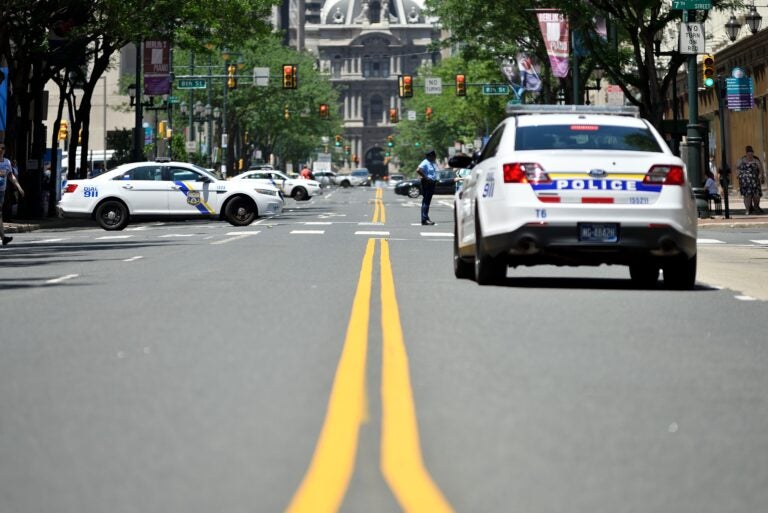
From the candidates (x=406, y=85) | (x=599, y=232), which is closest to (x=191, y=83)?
(x=406, y=85)

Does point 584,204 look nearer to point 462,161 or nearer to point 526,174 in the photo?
point 526,174

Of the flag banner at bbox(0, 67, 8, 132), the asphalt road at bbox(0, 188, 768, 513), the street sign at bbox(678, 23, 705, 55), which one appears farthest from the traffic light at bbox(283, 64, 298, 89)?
the asphalt road at bbox(0, 188, 768, 513)

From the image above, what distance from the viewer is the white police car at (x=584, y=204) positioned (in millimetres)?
15234

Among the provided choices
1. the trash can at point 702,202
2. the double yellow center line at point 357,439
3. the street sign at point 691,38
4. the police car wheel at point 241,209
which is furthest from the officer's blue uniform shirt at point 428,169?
the double yellow center line at point 357,439

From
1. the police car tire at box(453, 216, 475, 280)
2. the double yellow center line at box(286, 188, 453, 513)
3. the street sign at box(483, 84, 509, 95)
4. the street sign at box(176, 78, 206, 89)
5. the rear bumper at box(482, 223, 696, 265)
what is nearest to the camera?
the double yellow center line at box(286, 188, 453, 513)

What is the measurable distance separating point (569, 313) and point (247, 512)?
7614 millimetres

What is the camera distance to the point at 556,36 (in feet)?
156

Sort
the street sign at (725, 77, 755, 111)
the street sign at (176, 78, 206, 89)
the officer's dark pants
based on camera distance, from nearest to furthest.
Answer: the officer's dark pants → the street sign at (725, 77, 755, 111) → the street sign at (176, 78, 206, 89)

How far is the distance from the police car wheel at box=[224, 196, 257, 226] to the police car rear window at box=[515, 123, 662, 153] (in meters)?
22.6

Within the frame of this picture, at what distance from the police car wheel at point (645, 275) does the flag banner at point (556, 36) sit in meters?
30.4

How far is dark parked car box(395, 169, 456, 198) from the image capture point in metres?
84.8

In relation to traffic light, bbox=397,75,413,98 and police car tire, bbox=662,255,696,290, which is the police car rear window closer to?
police car tire, bbox=662,255,696,290

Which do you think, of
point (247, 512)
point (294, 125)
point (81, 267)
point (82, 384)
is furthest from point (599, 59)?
point (294, 125)

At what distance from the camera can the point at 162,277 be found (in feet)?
57.0
